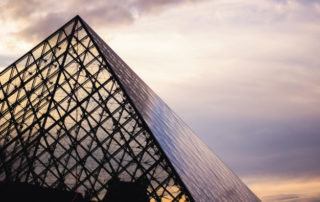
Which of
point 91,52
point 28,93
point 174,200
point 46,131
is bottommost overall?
point 174,200

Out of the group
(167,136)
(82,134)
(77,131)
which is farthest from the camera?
(167,136)

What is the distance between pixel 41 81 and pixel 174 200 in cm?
970

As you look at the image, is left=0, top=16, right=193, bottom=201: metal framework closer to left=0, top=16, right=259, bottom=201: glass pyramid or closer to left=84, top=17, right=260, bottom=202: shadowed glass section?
left=0, top=16, right=259, bottom=201: glass pyramid

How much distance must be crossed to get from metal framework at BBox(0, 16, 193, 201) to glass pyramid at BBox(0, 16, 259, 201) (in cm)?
4

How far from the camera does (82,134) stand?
61.9 ft

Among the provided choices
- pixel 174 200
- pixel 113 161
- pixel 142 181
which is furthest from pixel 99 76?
pixel 174 200

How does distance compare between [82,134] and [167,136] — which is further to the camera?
[167,136]

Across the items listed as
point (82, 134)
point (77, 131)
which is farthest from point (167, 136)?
point (77, 131)

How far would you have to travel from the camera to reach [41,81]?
21375mm

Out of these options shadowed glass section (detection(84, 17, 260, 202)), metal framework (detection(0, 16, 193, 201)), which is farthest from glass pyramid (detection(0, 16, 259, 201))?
shadowed glass section (detection(84, 17, 260, 202))

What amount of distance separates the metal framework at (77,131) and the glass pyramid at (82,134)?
0.04 meters

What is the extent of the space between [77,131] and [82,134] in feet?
0.93

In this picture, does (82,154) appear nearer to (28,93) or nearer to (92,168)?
(92,168)

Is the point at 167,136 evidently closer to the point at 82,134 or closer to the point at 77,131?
the point at 82,134
